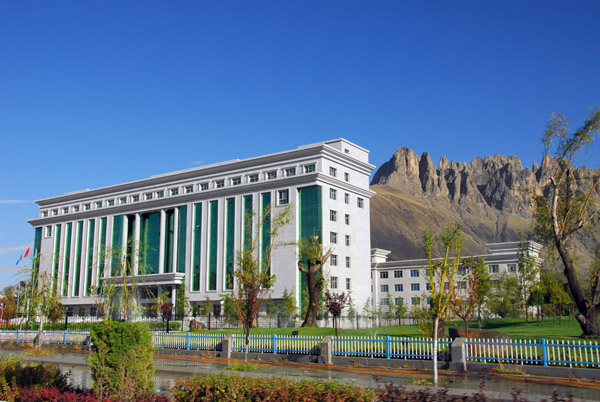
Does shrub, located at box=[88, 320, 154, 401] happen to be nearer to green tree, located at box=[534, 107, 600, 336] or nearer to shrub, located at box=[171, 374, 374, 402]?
shrub, located at box=[171, 374, 374, 402]

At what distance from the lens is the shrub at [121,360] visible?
11930mm

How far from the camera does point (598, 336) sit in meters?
29.2

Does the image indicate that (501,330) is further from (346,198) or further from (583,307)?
(346,198)

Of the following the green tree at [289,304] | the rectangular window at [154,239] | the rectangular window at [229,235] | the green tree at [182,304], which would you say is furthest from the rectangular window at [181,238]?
the green tree at [289,304]

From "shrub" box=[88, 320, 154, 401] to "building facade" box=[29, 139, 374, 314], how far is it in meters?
41.8

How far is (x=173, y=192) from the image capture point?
75500mm

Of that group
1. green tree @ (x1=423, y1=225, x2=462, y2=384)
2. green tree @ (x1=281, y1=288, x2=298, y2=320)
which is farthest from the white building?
green tree @ (x1=423, y1=225, x2=462, y2=384)

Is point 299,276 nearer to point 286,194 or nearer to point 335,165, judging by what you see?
point 286,194

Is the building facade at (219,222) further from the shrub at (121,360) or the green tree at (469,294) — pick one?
the shrub at (121,360)

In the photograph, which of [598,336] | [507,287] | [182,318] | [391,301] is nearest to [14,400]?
[598,336]

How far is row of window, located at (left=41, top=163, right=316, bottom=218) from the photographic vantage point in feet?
213

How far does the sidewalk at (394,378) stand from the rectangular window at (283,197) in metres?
36.8

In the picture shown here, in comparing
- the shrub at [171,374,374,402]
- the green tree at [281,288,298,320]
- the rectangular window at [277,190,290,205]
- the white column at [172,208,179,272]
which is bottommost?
the shrub at [171,374,374,402]

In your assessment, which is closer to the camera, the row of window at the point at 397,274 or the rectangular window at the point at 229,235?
the rectangular window at the point at 229,235
